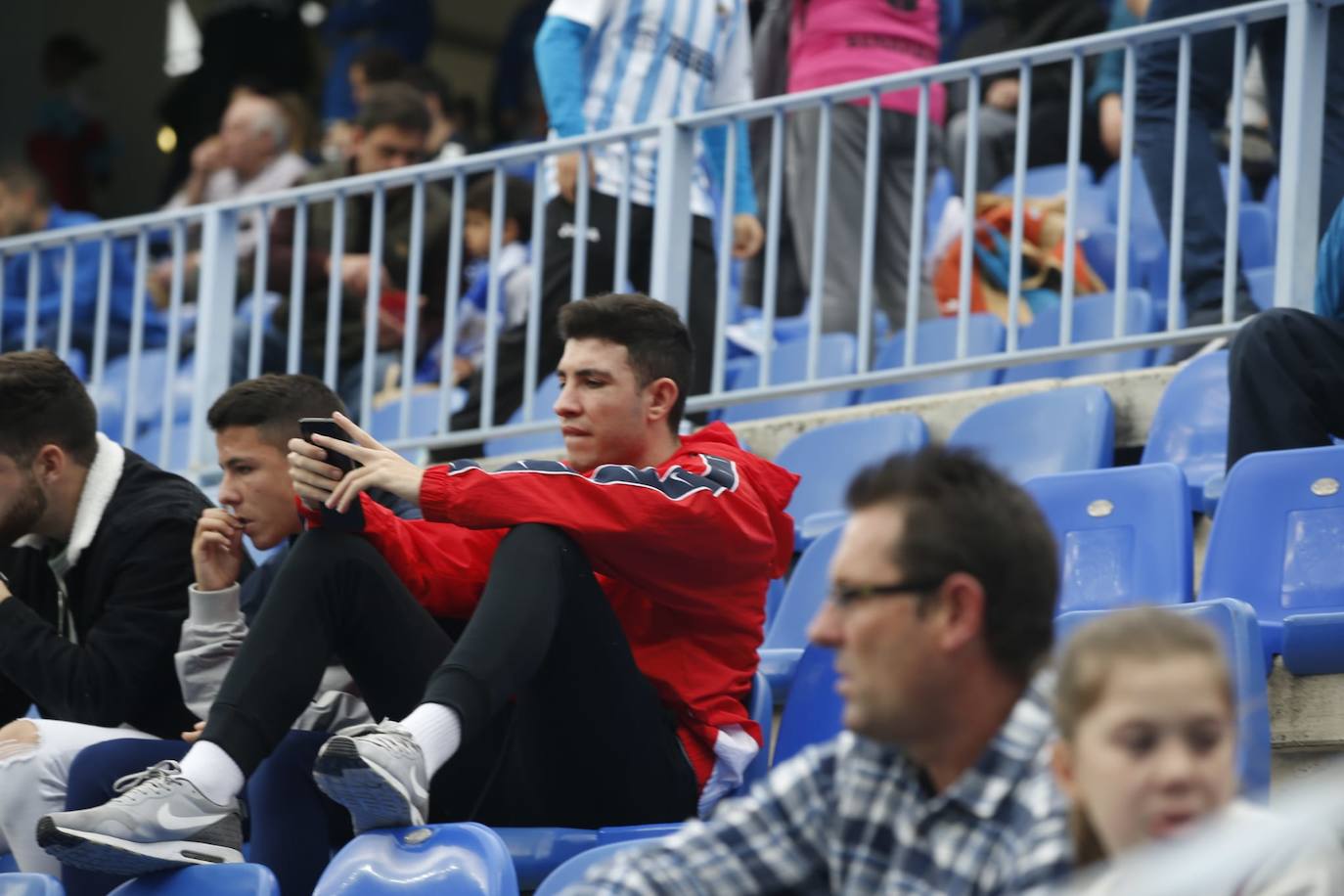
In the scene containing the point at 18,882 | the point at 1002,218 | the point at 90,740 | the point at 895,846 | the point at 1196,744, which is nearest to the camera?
→ the point at 1196,744

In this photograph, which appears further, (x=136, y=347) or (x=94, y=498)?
(x=136, y=347)

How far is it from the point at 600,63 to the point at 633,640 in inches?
111

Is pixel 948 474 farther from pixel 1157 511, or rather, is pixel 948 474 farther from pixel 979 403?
pixel 979 403

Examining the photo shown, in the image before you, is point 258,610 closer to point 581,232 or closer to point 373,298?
point 581,232

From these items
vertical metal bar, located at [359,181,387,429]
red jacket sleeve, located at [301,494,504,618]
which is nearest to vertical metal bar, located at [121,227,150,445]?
vertical metal bar, located at [359,181,387,429]

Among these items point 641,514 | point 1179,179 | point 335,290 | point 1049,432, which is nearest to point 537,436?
point 335,290

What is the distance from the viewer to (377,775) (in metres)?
3.02

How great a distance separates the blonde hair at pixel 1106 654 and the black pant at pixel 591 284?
3.81 metres

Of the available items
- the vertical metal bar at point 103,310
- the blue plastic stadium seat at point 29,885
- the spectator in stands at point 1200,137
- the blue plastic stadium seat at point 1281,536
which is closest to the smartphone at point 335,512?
the blue plastic stadium seat at point 29,885

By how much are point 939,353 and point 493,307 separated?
1241mm

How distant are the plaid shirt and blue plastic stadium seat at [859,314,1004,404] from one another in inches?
131

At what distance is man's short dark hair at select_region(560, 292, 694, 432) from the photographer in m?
3.81

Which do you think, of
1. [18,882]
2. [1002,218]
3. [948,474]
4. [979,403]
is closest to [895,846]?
[948,474]

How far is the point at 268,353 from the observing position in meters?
6.75
